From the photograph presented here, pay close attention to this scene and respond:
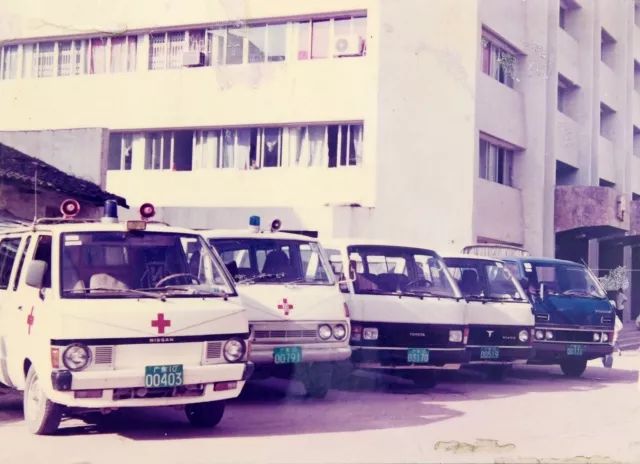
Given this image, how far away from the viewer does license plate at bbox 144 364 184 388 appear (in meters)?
8.08

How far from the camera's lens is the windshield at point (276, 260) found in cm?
1105

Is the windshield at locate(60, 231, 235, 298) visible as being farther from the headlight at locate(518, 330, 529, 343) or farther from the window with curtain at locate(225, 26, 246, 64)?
the window with curtain at locate(225, 26, 246, 64)

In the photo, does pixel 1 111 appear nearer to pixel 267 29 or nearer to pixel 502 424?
pixel 267 29

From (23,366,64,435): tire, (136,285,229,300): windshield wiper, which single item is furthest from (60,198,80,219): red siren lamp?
(23,366,64,435): tire

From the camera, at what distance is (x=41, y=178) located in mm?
16766

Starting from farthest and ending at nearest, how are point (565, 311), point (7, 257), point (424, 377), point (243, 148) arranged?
point (243, 148) < point (565, 311) < point (424, 377) < point (7, 257)

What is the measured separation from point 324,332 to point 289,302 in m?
0.52

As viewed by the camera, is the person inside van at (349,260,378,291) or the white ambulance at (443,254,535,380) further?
the white ambulance at (443,254,535,380)

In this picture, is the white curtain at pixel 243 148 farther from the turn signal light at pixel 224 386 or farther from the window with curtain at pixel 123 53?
the turn signal light at pixel 224 386

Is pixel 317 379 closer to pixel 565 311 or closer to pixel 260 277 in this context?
pixel 260 277

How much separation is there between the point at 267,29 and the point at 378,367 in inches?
665

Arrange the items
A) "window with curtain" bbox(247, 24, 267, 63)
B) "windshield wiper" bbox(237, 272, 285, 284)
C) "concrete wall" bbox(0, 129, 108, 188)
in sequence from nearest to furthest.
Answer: "windshield wiper" bbox(237, 272, 285, 284) < "concrete wall" bbox(0, 129, 108, 188) < "window with curtain" bbox(247, 24, 267, 63)

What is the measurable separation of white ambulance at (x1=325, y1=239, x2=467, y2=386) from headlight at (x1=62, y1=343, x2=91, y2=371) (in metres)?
4.39

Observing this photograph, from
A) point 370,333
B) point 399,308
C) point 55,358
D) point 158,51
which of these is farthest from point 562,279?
point 158,51
